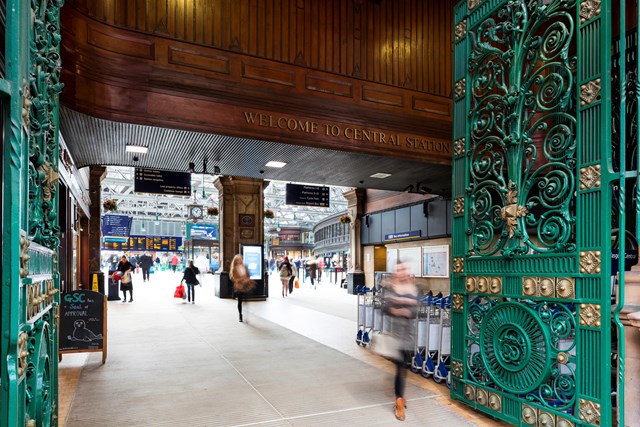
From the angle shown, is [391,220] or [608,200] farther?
[391,220]

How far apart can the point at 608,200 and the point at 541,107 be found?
1.01 metres

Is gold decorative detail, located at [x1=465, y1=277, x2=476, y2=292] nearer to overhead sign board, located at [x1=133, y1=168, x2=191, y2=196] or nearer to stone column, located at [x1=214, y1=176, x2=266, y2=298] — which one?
overhead sign board, located at [x1=133, y1=168, x2=191, y2=196]

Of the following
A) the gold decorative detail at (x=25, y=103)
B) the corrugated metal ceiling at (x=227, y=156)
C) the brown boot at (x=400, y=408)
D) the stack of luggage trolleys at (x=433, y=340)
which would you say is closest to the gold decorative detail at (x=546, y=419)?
the brown boot at (x=400, y=408)

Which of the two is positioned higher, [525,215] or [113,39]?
[113,39]

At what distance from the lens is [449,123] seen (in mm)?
8203

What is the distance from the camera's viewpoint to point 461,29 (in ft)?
16.7

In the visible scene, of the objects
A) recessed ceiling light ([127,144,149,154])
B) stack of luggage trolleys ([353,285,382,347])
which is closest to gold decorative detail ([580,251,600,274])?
stack of luggage trolleys ([353,285,382,347])

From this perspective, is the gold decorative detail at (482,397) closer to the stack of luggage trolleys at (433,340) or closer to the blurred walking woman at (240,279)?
the stack of luggage trolleys at (433,340)

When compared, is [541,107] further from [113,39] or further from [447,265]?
[447,265]

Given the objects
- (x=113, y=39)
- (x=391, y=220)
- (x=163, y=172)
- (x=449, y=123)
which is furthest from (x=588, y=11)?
(x=391, y=220)

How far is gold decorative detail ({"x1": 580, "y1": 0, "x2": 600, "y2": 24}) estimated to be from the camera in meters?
3.64

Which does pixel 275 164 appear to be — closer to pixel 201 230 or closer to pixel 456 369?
pixel 456 369

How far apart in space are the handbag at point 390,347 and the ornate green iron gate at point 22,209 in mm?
3013

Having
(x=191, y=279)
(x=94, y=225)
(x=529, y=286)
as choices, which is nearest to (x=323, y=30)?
(x=529, y=286)
